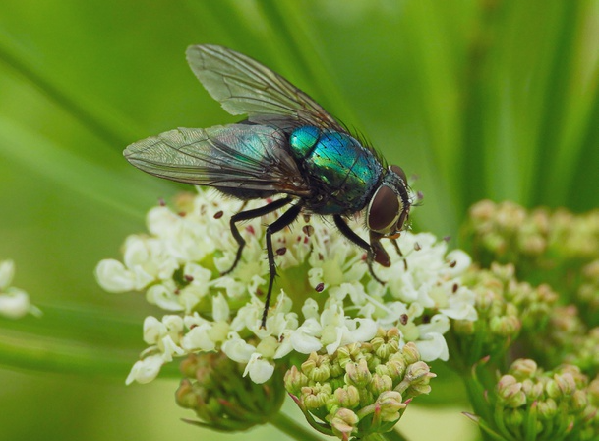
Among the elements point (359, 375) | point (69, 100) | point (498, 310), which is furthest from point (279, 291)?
point (69, 100)

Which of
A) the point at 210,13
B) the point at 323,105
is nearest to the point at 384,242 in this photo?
the point at 323,105

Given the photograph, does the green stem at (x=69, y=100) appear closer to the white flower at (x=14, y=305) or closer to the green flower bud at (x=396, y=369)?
the white flower at (x=14, y=305)

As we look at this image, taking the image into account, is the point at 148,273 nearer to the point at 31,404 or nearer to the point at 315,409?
the point at 315,409

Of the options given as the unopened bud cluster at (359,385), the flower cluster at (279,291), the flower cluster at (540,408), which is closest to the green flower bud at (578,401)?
the flower cluster at (540,408)

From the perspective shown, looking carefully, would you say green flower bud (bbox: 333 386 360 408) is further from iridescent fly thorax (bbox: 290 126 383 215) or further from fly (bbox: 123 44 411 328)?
iridescent fly thorax (bbox: 290 126 383 215)

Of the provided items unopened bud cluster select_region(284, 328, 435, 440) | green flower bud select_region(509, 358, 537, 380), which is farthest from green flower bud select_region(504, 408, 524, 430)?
unopened bud cluster select_region(284, 328, 435, 440)

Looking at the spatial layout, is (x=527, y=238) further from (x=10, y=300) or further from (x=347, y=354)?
(x=10, y=300)
